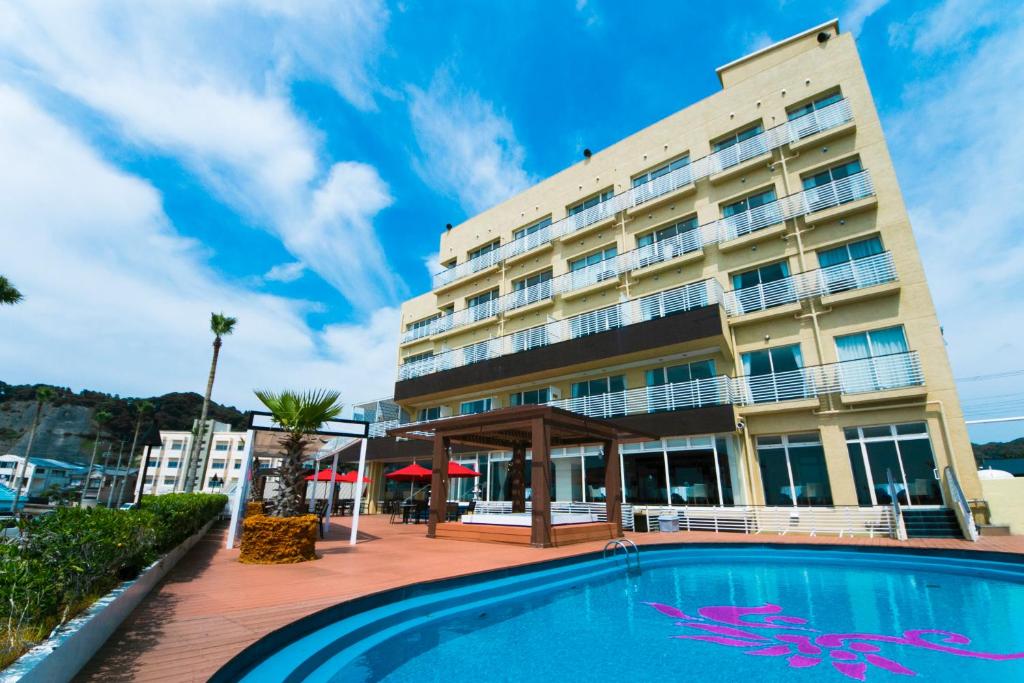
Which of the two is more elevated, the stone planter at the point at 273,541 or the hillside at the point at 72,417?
the hillside at the point at 72,417

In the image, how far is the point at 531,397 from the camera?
22.2 meters

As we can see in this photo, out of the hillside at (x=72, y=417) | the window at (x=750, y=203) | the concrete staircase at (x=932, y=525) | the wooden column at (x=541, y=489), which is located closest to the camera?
the wooden column at (x=541, y=489)

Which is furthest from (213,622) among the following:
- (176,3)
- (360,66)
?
(360,66)

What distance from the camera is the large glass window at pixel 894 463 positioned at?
1316cm

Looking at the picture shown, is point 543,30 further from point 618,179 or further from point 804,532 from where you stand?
point 804,532

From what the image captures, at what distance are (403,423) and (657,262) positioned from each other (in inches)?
680

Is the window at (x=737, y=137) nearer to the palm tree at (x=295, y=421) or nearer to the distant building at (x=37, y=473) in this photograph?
the palm tree at (x=295, y=421)

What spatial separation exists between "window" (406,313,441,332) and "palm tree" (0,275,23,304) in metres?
18.9

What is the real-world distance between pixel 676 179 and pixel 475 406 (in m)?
14.8

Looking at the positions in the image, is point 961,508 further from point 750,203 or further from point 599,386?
point 750,203

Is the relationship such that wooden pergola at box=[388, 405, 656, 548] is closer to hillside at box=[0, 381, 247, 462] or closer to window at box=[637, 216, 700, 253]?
window at box=[637, 216, 700, 253]

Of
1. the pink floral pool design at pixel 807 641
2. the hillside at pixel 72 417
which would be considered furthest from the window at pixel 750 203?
the hillside at pixel 72 417

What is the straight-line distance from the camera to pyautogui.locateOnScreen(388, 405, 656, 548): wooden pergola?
1125 centimetres

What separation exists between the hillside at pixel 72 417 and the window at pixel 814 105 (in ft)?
348
